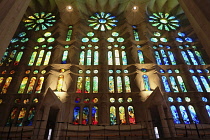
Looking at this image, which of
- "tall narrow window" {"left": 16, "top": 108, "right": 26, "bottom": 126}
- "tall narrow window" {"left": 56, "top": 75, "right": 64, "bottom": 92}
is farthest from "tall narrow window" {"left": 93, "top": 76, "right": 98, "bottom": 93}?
"tall narrow window" {"left": 16, "top": 108, "right": 26, "bottom": 126}

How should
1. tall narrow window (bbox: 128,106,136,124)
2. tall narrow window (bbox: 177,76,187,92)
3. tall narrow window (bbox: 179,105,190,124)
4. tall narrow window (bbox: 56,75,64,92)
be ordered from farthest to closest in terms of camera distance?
tall narrow window (bbox: 177,76,187,92), tall narrow window (bbox: 56,75,64,92), tall narrow window (bbox: 179,105,190,124), tall narrow window (bbox: 128,106,136,124)

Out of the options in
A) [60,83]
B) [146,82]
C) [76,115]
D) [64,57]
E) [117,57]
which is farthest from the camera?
[117,57]

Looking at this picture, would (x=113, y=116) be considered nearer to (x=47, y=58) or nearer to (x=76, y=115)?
(x=76, y=115)

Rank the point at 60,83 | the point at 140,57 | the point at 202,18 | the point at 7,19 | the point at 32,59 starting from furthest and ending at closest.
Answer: the point at 32,59 < the point at 140,57 < the point at 60,83 < the point at 202,18 < the point at 7,19

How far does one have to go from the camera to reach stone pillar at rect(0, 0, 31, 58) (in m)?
7.28

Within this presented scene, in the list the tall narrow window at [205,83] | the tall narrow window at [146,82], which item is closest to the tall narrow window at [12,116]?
the tall narrow window at [146,82]

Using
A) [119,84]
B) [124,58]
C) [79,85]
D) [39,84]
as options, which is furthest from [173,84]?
[39,84]

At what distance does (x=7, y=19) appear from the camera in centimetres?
763

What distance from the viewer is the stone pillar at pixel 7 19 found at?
7.28 metres

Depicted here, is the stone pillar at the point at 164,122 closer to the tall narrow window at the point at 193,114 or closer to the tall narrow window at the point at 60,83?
the tall narrow window at the point at 193,114

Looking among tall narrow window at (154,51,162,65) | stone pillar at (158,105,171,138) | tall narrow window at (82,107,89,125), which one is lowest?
stone pillar at (158,105,171,138)

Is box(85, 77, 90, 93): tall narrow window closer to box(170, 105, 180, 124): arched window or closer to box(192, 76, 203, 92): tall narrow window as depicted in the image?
box(170, 105, 180, 124): arched window

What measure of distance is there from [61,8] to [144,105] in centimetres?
1543

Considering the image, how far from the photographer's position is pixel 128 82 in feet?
56.3
